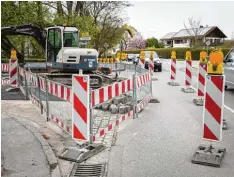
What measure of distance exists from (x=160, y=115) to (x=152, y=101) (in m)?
2.25

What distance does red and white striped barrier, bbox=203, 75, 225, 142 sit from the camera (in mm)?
5734

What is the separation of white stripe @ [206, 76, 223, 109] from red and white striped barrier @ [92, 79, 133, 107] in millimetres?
1939

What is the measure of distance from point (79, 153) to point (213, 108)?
2329 millimetres

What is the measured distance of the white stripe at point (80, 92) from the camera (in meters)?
5.83

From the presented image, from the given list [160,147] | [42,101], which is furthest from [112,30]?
[160,147]

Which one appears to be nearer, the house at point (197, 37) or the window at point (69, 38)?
the window at point (69, 38)

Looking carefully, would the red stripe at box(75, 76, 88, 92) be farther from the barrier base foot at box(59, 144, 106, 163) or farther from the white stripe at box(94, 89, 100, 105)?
the barrier base foot at box(59, 144, 106, 163)

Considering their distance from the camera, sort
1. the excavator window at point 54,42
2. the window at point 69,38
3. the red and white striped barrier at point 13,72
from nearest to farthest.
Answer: the red and white striped barrier at point 13,72 < the window at point 69,38 < the excavator window at point 54,42

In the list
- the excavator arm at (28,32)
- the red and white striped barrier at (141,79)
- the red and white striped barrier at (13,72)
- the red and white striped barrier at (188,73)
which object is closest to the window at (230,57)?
the red and white striped barrier at (188,73)

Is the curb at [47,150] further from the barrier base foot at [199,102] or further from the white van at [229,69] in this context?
the white van at [229,69]

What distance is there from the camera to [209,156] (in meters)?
5.66

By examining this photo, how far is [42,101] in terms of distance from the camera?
29.8ft

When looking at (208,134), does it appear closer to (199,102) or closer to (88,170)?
(88,170)

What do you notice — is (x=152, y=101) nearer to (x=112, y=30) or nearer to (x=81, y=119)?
(x=81, y=119)
